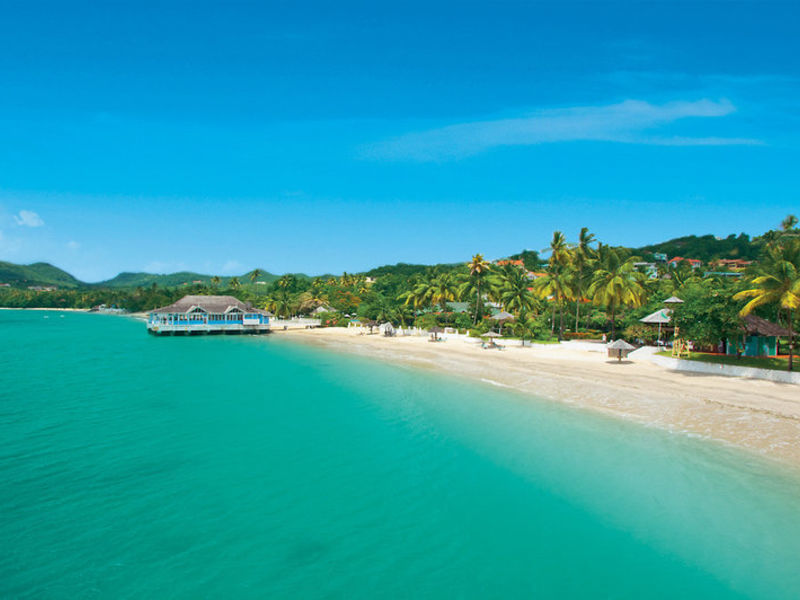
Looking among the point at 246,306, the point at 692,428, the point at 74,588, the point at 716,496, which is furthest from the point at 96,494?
the point at 246,306

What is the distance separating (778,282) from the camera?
2369 centimetres

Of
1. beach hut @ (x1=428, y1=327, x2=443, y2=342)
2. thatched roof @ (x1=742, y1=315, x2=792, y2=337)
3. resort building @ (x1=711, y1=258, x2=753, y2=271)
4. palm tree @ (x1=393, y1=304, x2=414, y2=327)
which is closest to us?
thatched roof @ (x1=742, y1=315, x2=792, y2=337)

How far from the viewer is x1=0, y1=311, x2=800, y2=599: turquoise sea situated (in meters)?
8.70

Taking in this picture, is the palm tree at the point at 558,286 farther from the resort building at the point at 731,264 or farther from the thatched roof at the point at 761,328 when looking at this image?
the resort building at the point at 731,264

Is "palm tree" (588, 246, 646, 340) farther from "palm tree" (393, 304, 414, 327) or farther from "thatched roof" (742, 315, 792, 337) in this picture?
"palm tree" (393, 304, 414, 327)

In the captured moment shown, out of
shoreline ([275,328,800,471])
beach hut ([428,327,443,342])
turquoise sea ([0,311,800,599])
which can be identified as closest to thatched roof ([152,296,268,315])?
beach hut ([428,327,443,342])

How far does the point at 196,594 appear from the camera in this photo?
811 centimetres

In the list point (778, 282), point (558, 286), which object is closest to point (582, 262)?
point (558, 286)

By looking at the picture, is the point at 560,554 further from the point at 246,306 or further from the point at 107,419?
the point at 246,306

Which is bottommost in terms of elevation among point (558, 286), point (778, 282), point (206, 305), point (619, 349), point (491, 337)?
point (491, 337)

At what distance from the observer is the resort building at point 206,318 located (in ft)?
219

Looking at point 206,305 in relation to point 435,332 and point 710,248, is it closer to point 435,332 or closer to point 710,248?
point 435,332

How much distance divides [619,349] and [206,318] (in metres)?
57.6

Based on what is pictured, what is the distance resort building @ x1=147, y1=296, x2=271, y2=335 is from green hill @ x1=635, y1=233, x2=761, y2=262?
125m
